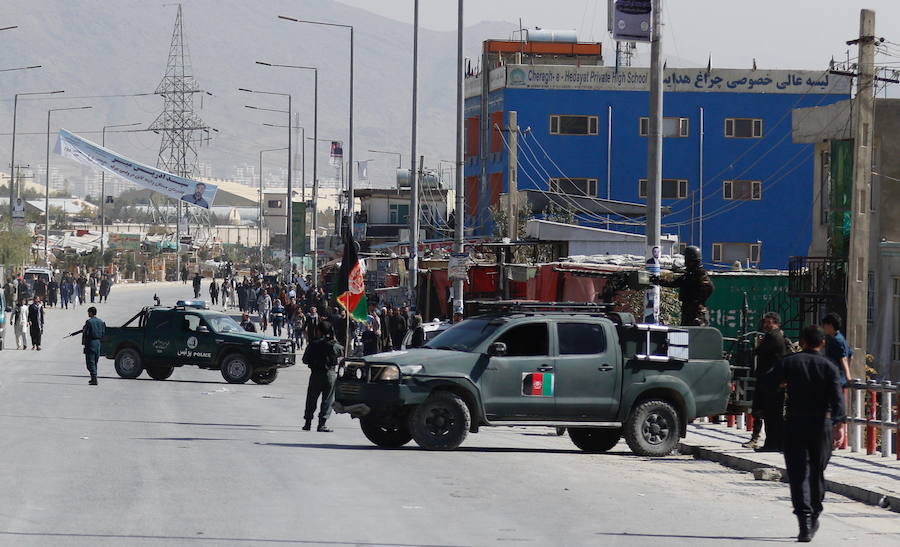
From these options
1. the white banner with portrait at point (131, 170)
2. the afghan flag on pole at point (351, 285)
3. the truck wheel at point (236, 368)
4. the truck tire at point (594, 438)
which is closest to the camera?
the truck tire at point (594, 438)

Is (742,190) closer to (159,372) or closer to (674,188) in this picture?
(674,188)

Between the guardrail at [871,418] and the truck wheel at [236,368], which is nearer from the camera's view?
the guardrail at [871,418]

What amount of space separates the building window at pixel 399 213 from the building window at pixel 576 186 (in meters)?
31.1

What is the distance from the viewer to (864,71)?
21.7 meters

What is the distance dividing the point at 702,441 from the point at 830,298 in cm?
1524

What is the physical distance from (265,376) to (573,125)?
38.8 meters

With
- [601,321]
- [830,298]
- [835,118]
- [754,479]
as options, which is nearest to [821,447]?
[754,479]

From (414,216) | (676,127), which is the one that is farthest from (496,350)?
(676,127)

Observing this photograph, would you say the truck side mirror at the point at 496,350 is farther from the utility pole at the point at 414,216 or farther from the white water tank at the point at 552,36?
the white water tank at the point at 552,36

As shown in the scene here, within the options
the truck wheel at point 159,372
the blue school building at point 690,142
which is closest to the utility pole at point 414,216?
the truck wheel at point 159,372

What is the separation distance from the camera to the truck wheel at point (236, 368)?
36.7 meters

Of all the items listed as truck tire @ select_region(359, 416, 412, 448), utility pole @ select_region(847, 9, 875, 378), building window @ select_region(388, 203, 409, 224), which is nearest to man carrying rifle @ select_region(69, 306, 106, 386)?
truck tire @ select_region(359, 416, 412, 448)

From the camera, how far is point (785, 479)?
56.4 ft

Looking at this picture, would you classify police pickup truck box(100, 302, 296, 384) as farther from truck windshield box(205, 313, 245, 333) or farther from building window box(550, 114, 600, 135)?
building window box(550, 114, 600, 135)
